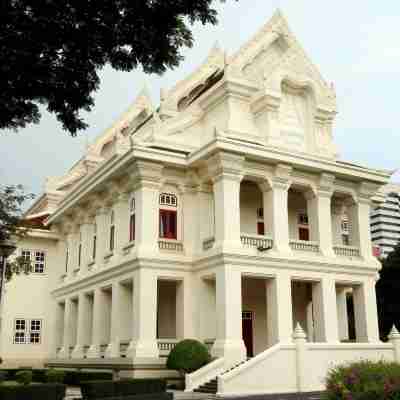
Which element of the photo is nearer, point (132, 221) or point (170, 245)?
point (170, 245)

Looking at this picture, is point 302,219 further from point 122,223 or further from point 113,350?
point 113,350

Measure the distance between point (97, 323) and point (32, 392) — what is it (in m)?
11.1

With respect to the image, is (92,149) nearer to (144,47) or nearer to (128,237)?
(128,237)

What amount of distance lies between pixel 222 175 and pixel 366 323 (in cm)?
929

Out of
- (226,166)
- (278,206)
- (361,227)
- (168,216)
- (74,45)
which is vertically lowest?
(74,45)

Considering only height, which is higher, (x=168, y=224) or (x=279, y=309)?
(x=168, y=224)

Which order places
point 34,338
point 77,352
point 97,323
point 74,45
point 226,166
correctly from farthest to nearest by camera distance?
point 34,338 < point 77,352 < point 97,323 < point 226,166 < point 74,45

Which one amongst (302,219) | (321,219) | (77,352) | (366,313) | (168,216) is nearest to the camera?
(168,216)

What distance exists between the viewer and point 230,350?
68.0 feet

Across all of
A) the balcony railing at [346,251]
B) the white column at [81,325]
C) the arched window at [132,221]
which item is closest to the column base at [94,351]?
the white column at [81,325]

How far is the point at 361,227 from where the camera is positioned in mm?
26406

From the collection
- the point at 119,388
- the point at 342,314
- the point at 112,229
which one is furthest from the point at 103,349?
the point at 342,314

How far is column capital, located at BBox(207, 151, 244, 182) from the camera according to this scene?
22500 millimetres

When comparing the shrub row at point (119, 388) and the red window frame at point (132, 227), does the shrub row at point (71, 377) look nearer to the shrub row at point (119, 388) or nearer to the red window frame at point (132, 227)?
the shrub row at point (119, 388)
